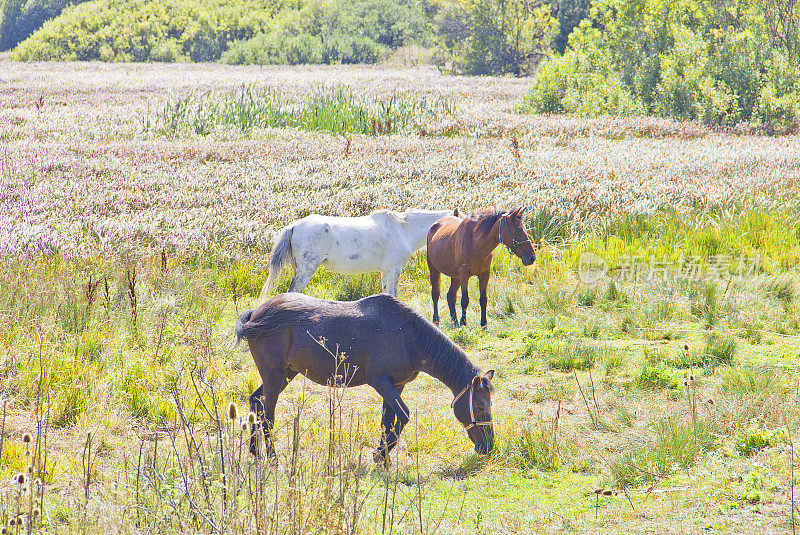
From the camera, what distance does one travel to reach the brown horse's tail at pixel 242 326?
4.95 m

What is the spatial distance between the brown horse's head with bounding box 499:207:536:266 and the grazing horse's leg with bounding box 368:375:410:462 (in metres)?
3.53

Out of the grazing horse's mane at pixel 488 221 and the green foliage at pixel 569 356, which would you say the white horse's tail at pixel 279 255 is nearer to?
the grazing horse's mane at pixel 488 221

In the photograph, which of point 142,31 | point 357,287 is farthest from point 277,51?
point 357,287

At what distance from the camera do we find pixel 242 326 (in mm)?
4988

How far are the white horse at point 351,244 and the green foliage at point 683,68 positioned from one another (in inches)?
716

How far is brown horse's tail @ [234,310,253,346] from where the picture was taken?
495 centimetres

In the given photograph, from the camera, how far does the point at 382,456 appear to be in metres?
4.82

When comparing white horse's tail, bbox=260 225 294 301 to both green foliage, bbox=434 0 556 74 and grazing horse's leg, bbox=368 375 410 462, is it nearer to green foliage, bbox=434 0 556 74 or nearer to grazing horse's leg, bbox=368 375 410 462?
grazing horse's leg, bbox=368 375 410 462

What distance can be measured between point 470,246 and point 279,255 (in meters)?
2.30

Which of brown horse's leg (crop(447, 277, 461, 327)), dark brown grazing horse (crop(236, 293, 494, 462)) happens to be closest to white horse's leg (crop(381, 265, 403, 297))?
brown horse's leg (crop(447, 277, 461, 327))

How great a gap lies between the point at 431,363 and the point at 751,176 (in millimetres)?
11726

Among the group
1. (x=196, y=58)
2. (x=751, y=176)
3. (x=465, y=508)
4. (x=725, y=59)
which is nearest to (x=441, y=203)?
(x=751, y=176)

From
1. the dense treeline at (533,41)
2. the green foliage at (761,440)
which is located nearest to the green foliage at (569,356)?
the green foliage at (761,440)

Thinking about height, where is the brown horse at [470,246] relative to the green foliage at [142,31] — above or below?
below
